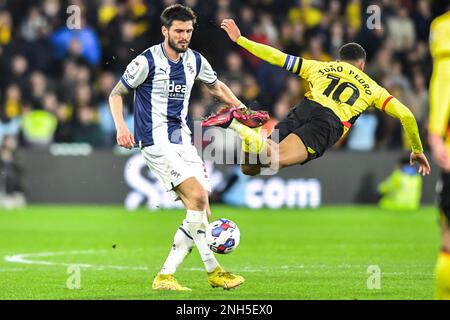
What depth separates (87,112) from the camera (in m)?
20.2

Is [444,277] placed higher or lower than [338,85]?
lower

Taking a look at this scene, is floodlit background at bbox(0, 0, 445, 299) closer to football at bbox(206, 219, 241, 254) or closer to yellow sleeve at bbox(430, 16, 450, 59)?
football at bbox(206, 219, 241, 254)

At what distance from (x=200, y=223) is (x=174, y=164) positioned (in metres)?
0.55

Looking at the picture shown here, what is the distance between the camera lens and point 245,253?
12867 mm

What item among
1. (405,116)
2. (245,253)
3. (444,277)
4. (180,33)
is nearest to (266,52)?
(180,33)

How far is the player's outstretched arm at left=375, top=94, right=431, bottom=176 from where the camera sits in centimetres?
950

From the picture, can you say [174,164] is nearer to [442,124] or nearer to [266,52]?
[266,52]

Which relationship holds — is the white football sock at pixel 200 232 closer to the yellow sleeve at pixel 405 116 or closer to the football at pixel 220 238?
the football at pixel 220 238

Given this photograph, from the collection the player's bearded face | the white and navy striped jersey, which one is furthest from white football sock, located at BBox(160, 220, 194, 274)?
the player's bearded face

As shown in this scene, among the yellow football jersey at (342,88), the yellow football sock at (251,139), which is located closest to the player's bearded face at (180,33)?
the yellow football sock at (251,139)

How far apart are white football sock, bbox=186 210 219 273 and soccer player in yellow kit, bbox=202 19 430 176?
119 centimetres

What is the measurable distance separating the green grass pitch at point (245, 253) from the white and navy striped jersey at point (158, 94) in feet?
4.37
